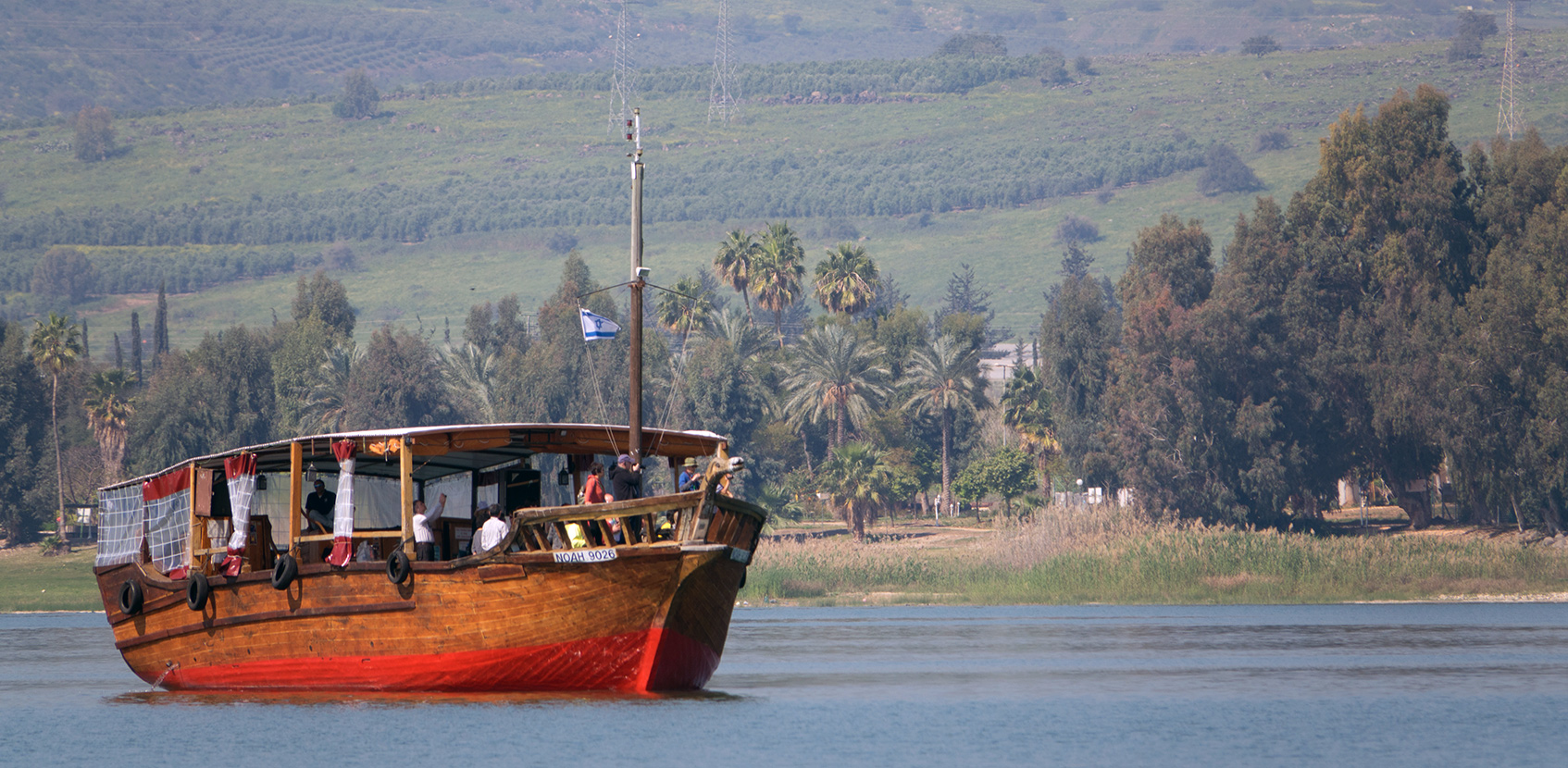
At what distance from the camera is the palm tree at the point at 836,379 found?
331ft

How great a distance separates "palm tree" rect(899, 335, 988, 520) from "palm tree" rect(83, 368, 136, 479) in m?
44.8

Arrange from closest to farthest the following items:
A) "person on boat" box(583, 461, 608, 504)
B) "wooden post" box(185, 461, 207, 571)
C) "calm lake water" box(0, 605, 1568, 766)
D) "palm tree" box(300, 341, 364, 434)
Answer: "calm lake water" box(0, 605, 1568, 766), "person on boat" box(583, 461, 608, 504), "wooden post" box(185, 461, 207, 571), "palm tree" box(300, 341, 364, 434)

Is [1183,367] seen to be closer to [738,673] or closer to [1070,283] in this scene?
[1070,283]

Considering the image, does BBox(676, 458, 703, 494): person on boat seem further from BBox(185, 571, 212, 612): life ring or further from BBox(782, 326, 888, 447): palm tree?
BBox(782, 326, 888, 447): palm tree

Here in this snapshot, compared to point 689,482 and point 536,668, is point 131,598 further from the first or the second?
point 689,482

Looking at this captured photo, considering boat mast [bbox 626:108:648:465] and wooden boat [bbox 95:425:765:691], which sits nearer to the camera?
wooden boat [bbox 95:425:765:691]

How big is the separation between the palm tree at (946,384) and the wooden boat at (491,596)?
247ft

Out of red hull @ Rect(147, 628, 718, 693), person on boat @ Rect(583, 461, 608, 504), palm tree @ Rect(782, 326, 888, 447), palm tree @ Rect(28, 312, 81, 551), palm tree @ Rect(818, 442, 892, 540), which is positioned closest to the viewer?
red hull @ Rect(147, 628, 718, 693)

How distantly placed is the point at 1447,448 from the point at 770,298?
174ft

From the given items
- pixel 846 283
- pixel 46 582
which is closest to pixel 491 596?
pixel 46 582

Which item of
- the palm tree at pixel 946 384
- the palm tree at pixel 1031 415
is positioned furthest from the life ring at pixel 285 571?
the palm tree at pixel 1031 415

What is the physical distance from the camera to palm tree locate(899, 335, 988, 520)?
106562 mm

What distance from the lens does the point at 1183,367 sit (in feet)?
282

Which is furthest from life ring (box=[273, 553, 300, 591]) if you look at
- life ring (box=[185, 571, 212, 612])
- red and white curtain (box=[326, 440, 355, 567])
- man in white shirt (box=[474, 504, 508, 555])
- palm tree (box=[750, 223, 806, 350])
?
palm tree (box=[750, 223, 806, 350])
